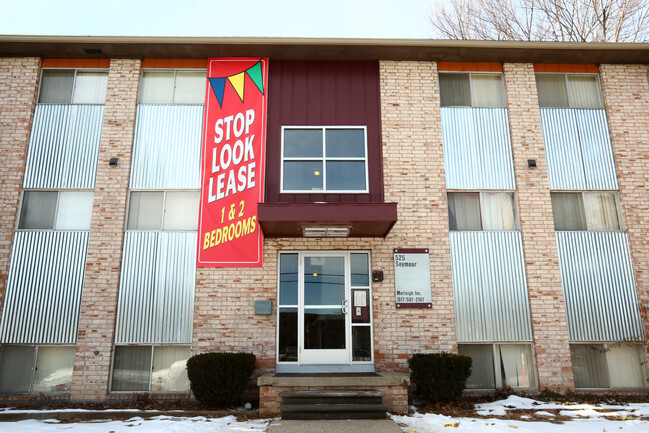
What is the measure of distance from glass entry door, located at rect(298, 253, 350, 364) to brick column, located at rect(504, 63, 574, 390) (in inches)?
150

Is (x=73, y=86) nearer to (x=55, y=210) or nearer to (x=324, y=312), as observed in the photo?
(x=55, y=210)

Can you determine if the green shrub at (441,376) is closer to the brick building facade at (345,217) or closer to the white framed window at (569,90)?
the brick building facade at (345,217)

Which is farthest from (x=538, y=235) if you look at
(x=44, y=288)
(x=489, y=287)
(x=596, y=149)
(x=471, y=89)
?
(x=44, y=288)

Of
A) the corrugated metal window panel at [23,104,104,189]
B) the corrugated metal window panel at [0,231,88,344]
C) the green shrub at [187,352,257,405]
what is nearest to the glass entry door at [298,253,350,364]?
the green shrub at [187,352,257,405]

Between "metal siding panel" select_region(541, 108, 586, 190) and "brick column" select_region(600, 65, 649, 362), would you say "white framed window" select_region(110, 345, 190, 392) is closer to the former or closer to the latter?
"metal siding panel" select_region(541, 108, 586, 190)

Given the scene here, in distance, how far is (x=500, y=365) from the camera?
8.78 meters

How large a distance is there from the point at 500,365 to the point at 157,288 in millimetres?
6987

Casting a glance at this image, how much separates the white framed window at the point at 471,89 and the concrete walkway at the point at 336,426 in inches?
273

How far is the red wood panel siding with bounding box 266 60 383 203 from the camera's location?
957cm

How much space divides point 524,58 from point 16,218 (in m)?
11.6

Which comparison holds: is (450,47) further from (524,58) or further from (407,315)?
(407,315)

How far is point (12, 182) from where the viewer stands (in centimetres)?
925

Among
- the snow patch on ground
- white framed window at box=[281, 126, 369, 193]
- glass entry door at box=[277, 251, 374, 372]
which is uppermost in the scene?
white framed window at box=[281, 126, 369, 193]

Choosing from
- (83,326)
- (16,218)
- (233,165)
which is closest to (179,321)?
(83,326)
